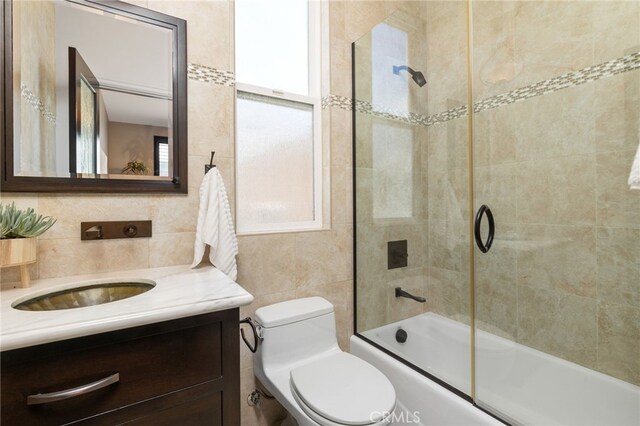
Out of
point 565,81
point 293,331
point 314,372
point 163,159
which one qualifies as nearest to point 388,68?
point 565,81

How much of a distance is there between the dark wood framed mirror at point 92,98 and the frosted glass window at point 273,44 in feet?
1.27

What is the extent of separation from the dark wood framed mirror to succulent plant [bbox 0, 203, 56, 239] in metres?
0.18

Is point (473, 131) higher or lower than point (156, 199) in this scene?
higher

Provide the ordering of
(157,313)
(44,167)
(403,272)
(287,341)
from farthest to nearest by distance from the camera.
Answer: (403,272)
(287,341)
(44,167)
(157,313)

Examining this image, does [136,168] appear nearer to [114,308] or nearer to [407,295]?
[114,308]

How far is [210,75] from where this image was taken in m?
1.32

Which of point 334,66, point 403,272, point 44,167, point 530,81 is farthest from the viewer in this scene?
point 403,272

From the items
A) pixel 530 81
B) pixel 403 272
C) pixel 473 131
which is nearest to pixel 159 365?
pixel 403 272

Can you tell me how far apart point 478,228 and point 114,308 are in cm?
142

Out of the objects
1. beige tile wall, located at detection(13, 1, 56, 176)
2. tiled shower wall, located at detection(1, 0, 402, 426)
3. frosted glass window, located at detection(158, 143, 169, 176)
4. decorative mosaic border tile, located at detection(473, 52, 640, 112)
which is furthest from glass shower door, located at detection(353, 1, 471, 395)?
beige tile wall, located at detection(13, 1, 56, 176)

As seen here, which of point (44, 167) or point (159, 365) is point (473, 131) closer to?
point (159, 365)

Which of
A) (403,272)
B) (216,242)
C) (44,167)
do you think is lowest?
(403,272)

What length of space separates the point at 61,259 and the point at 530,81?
7.15ft

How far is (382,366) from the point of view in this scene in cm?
158
